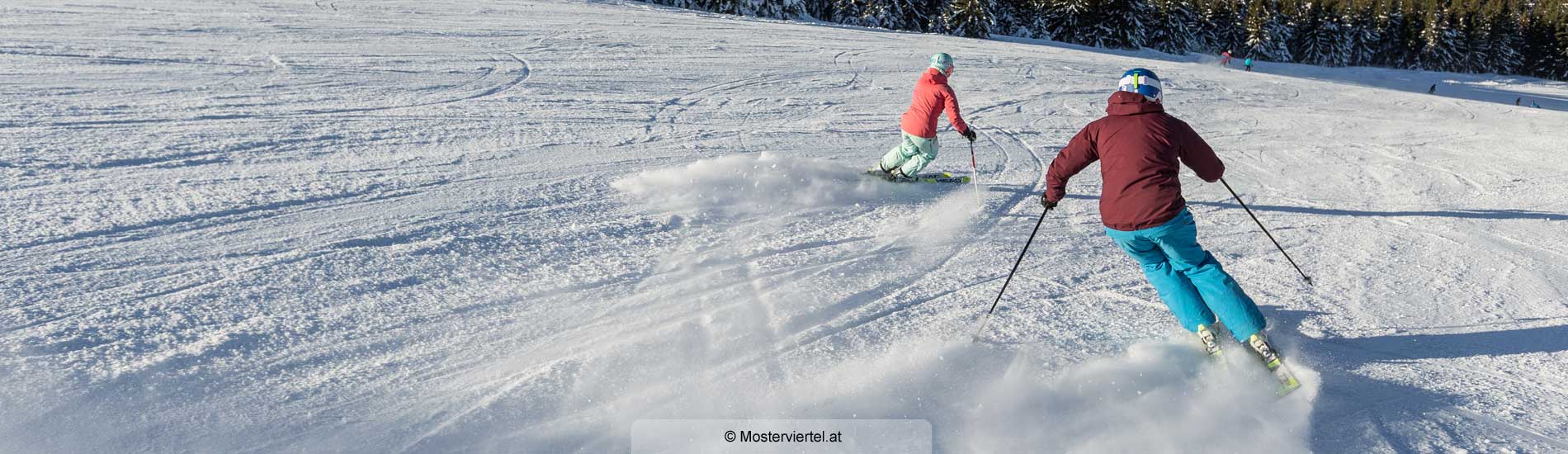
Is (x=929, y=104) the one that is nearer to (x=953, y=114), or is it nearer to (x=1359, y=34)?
(x=953, y=114)

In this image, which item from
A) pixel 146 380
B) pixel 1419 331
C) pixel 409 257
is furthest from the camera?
pixel 409 257

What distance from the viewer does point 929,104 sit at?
24.6ft

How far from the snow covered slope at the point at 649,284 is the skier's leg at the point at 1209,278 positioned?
257 millimetres

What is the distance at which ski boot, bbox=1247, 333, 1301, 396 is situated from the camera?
12.1 feet

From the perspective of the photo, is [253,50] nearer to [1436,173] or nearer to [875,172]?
[875,172]

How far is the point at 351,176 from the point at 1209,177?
6359mm

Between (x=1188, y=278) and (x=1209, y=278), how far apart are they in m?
0.17

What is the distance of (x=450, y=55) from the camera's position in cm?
1525

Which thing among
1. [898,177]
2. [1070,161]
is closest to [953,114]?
[898,177]

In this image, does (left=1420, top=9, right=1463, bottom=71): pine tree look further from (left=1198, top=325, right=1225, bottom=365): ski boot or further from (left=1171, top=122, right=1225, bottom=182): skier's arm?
(left=1198, top=325, right=1225, bottom=365): ski boot

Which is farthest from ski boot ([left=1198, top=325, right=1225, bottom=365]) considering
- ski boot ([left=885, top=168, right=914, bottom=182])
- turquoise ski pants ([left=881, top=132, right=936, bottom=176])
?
ski boot ([left=885, top=168, right=914, bottom=182])

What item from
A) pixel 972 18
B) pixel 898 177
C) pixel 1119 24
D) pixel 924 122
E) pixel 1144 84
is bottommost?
pixel 898 177

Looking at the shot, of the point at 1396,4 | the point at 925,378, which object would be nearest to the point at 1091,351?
the point at 925,378

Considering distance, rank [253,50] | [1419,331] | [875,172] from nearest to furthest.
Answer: [1419,331]
[875,172]
[253,50]
